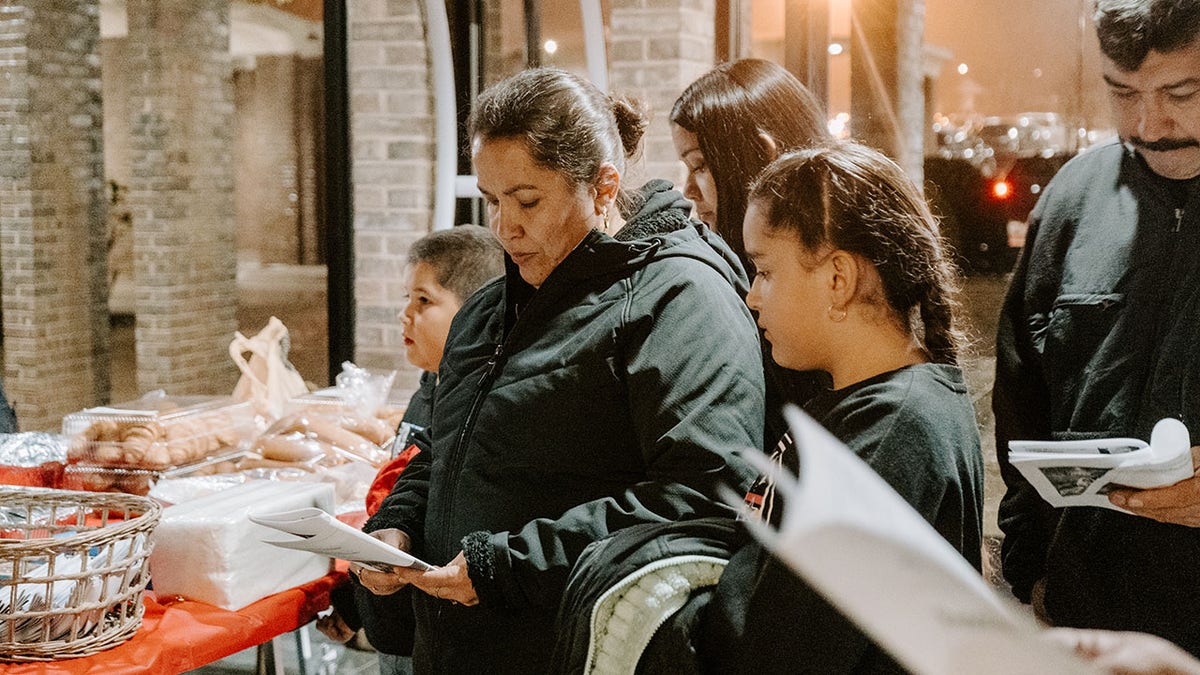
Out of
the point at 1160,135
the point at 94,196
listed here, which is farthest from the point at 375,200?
the point at 94,196

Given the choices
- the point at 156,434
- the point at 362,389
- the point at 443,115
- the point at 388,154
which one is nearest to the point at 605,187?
the point at 156,434

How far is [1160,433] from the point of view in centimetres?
146

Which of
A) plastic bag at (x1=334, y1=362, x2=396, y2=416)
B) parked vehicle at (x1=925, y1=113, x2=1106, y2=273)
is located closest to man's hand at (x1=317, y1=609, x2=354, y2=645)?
plastic bag at (x1=334, y1=362, x2=396, y2=416)

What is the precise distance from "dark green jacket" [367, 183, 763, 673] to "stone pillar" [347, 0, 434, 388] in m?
2.33

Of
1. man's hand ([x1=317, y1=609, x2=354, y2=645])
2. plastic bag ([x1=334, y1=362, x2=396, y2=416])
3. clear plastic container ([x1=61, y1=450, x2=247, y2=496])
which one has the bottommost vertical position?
man's hand ([x1=317, y1=609, x2=354, y2=645])

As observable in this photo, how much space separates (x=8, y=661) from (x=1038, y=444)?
161 centimetres

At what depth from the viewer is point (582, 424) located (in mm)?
1653

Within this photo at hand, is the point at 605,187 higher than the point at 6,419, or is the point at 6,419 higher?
the point at 605,187

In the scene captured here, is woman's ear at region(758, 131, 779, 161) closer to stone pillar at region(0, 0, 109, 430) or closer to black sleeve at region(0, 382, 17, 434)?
black sleeve at region(0, 382, 17, 434)

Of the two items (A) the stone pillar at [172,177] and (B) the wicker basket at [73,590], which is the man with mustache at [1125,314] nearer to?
(B) the wicker basket at [73,590]

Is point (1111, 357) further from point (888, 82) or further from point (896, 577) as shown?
point (888, 82)

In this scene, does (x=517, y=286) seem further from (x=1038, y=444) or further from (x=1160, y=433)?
(x=1160, y=433)

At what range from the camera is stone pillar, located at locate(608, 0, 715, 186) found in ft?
11.8

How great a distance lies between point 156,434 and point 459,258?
0.88 metres
